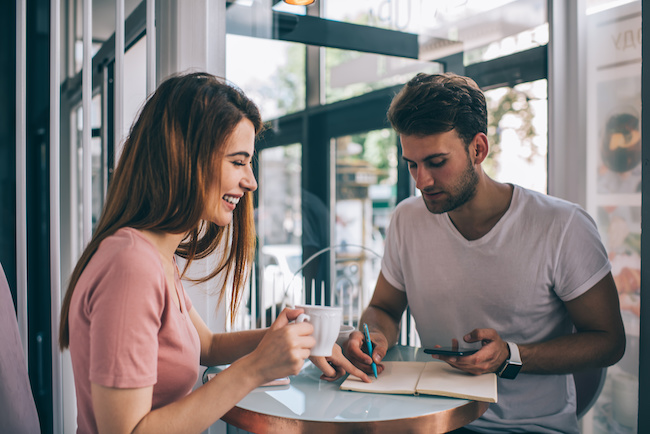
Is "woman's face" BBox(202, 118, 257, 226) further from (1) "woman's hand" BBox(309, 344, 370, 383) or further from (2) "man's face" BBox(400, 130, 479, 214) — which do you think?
(2) "man's face" BBox(400, 130, 479, 214)

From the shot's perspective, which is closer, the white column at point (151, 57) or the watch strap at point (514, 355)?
the watch strap at point (514, 355)

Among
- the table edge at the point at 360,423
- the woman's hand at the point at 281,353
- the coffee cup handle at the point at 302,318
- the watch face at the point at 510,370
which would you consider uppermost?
the coffee cup handle at the point at 302,318

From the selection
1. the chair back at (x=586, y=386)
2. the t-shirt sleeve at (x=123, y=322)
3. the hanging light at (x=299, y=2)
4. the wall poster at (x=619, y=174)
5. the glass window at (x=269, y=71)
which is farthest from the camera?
the hanging light at (x=299, y=2)

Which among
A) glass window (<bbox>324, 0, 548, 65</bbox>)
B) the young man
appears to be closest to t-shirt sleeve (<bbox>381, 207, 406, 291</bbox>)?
the young man

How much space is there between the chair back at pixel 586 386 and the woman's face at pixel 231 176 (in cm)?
130

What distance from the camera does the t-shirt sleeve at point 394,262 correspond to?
177cm

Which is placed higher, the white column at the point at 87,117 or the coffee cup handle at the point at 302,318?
Result: the white column at the point at 87,117

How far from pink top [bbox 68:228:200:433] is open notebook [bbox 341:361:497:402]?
40 cm

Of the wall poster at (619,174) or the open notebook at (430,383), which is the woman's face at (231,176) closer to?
the open notebook at (430,383)

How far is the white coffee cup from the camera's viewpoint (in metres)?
1.05

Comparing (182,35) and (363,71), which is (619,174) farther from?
(182,35)

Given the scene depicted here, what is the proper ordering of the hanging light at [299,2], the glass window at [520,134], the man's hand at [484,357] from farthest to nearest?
the glass window at [520,134] < the hanging light at [299,2] < the man's hand at [484,357]

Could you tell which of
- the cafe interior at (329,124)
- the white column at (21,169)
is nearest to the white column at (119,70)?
the cafe interior at (329,124)

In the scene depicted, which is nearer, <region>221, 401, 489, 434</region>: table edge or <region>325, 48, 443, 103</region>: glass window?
<region>221, 401, 489, 434</region>: table edge
